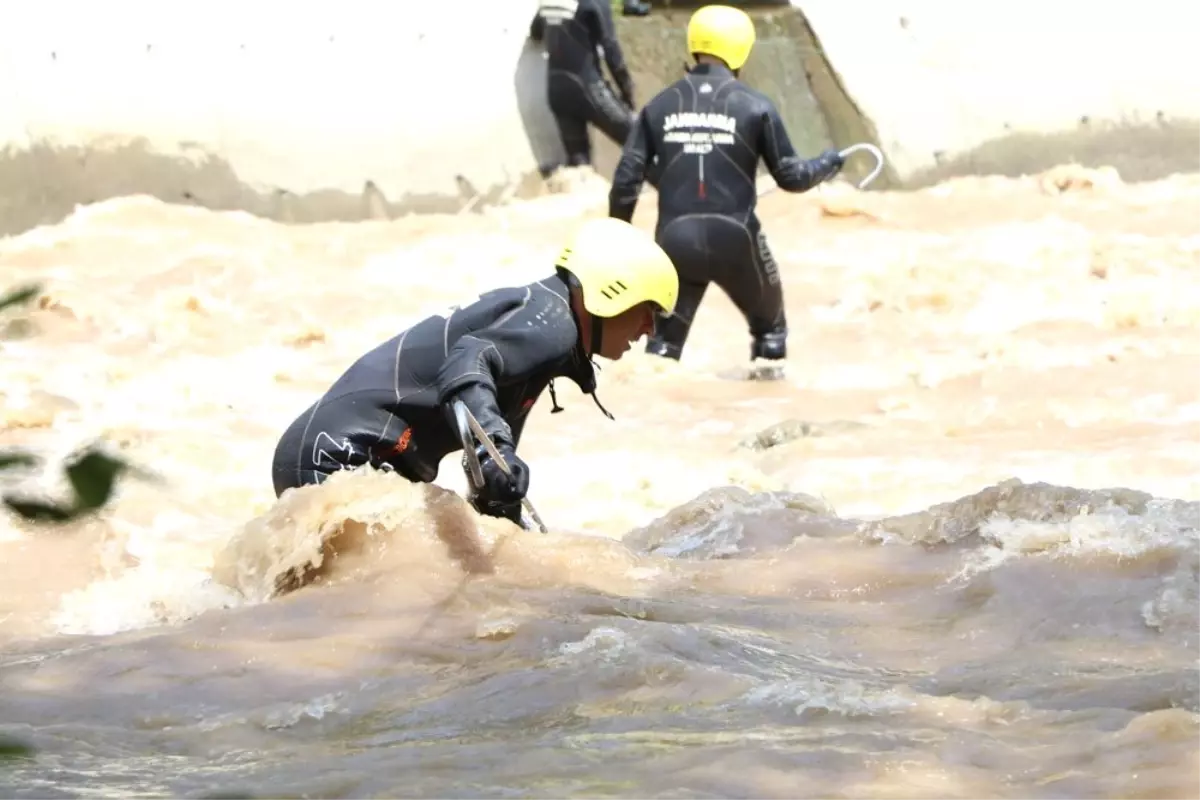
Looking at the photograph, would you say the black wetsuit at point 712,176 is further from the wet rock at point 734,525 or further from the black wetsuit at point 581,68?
the black wetsuit at point 581,68

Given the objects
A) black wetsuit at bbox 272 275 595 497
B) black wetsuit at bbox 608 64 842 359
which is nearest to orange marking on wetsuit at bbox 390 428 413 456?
black wetsuit at bbox 272 275 595 497

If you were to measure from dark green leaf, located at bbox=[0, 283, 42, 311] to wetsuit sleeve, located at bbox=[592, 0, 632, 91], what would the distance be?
1138cm

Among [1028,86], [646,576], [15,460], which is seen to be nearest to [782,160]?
[646,576]

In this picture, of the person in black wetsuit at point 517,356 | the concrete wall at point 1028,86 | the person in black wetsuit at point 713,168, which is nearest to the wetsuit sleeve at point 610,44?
the concrete wall at point 1028,86

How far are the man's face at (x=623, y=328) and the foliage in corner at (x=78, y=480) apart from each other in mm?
3609

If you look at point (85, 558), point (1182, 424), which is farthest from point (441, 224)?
point (85, 558)

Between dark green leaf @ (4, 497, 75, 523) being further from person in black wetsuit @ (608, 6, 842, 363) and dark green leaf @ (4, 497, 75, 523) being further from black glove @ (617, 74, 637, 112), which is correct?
black glove @ (617, 74, 637, 112)

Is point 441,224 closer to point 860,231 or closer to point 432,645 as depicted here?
point 860,231

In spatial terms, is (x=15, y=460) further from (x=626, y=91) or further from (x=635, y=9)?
(x=635, y=9)

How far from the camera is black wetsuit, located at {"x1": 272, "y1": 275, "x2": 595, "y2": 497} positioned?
4590mm

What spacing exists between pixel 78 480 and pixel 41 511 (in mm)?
48

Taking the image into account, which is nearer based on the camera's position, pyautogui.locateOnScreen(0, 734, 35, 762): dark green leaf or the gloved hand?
pyautogui.locateOnScreen(0, 734, 35, 762): dark green leaf

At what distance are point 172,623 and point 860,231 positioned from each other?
27.0 feet

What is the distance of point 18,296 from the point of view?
1.15 meters
